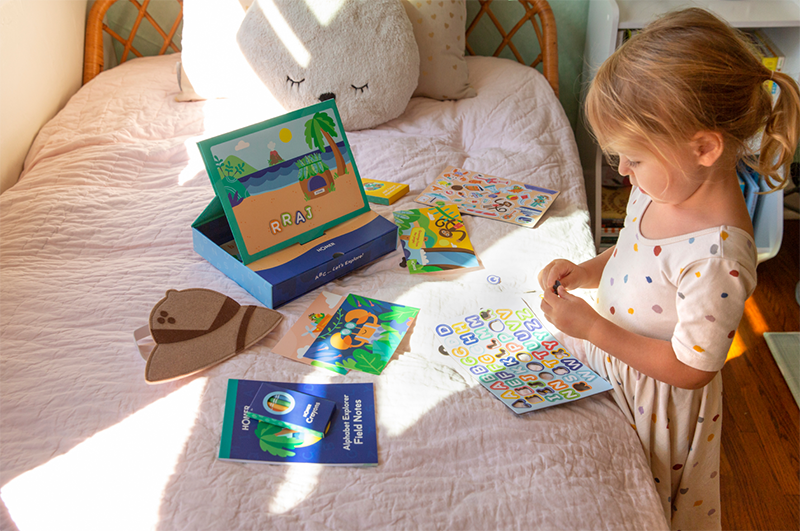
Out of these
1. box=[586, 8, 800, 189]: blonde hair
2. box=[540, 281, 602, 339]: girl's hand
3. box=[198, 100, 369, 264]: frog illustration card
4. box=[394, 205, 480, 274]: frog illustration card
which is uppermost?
box=[586, 8, 800, 189]: blonde hair

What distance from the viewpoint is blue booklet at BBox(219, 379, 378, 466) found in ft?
2.51

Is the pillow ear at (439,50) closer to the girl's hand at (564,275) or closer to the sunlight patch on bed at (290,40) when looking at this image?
the sunlight patch on bed at (290,40)

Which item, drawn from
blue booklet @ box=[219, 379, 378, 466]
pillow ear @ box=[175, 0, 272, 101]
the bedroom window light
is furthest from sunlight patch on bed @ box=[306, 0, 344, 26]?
the bedroom window light

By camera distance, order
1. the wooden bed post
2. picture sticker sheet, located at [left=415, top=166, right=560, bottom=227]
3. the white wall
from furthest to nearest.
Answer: the wooden bed post < the white wall < picture sticker sheet, located at [left=415, top=166, right=560, bottom=227]

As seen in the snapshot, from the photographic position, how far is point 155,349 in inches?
35.5

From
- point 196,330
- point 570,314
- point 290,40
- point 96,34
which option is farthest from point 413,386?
point 96,34

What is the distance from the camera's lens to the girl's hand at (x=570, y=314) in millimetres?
881

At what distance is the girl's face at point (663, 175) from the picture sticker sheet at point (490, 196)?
477 mm

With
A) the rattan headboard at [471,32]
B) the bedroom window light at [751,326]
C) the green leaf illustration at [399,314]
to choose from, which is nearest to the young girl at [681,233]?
the green leaf illustration at [399,314]

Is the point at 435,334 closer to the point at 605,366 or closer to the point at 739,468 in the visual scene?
the point at 605,366

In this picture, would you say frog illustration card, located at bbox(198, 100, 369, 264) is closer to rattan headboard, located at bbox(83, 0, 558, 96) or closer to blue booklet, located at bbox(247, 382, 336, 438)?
blue booklet, located at bbox(247, 382, 336, 438)

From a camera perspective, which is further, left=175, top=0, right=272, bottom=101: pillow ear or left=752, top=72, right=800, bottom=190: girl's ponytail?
left=175, top=0, right=272, bottom=101: pillow ear

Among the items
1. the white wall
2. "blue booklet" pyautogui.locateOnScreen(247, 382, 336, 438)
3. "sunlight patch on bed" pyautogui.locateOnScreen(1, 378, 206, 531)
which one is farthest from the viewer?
the white wall

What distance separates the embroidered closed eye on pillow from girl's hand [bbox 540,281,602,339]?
1.01m
